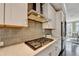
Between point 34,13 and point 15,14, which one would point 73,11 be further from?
point 15,14

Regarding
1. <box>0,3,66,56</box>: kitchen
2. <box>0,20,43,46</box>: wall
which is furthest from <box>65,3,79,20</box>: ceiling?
<box>0,20,43,46</box>: wall

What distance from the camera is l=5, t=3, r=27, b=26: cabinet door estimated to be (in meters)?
0.89

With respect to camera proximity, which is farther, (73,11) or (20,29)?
(20,29)

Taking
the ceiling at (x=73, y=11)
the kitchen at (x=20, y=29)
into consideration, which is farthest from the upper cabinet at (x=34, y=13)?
the ceiling at (x=73, y=11)

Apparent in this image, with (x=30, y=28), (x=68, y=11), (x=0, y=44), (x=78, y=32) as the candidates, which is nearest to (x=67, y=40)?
(x=78, y=32)

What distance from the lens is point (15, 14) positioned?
1.05m

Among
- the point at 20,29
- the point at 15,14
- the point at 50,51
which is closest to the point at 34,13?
the point at 20,29

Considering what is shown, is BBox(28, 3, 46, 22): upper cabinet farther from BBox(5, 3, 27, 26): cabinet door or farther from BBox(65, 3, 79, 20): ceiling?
BBox(65, 3, 79, 20): ceiling

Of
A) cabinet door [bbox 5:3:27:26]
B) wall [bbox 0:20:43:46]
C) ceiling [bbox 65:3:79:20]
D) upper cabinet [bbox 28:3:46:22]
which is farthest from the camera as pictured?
upper cabinet [bbox 28:3:46:22]

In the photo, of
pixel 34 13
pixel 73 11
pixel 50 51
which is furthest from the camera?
pixel 50 51

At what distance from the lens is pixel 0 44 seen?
109 centimetres

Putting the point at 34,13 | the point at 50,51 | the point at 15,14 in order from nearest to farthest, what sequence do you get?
the point at 15,14, the point at 34,13, the point at 50,51

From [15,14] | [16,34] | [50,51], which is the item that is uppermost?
[15,14]

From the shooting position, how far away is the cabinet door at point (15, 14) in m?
0.89
